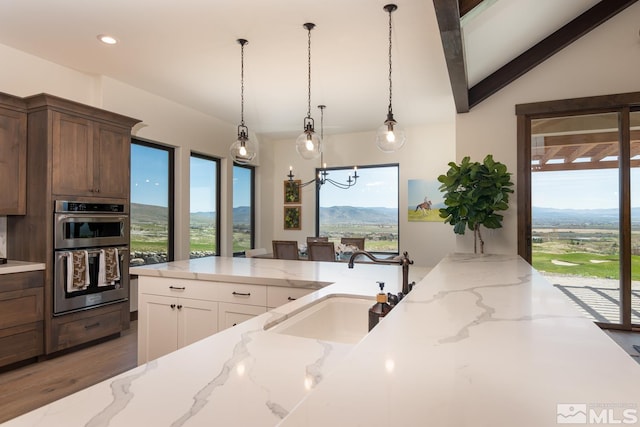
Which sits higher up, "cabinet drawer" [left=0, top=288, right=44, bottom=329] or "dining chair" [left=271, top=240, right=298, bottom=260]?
"dining chair" [left=271, top=240, right=298, bottom=260]

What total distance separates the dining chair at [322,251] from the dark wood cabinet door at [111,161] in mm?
2106

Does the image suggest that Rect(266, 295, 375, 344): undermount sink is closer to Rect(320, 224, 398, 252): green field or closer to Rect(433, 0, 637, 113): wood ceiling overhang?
Rect(433, 0, 637, 113): wood ceiling overhang

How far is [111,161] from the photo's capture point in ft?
12.3

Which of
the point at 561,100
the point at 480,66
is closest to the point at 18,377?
the point at 480,66

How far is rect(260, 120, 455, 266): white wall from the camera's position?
6074mm

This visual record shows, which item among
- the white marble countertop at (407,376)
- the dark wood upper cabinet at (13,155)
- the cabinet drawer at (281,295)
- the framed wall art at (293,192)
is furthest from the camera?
the framed wall art at (293,192)

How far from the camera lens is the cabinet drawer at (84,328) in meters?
3.22

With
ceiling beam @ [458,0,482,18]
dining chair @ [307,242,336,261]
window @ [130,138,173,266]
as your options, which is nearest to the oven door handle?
window @ [130,138,173,266]

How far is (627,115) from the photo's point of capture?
3578mm

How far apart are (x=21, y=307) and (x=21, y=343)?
29cm

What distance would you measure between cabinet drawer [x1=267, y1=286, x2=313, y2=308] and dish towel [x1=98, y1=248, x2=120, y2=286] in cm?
214

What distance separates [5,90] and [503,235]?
4953 mm

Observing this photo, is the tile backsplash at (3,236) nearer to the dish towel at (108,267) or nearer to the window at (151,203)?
the dish towel at (108,267)

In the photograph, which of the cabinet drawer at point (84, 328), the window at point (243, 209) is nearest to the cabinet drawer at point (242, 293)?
the cabinet drawer at point (84, 328)
